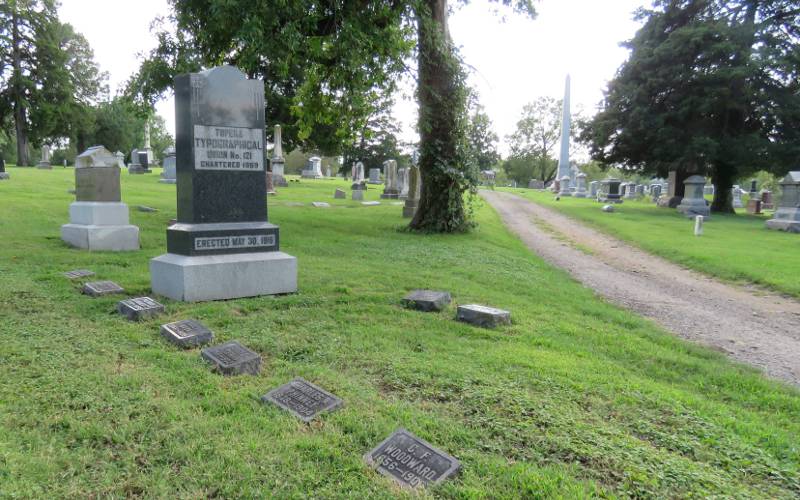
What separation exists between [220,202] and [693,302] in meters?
7.51

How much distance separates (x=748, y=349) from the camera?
5.84 metres

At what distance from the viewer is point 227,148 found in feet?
20.3

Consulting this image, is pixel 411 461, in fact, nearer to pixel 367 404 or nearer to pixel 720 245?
pixel 367 404

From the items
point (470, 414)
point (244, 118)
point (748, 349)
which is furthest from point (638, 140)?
point (470, 414)

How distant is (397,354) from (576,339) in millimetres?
2200

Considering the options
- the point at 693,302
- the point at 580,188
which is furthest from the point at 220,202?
the point at 580,188

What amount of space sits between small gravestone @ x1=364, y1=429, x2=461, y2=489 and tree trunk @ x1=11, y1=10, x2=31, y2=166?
49.0m

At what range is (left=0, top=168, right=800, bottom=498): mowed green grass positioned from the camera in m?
2.64

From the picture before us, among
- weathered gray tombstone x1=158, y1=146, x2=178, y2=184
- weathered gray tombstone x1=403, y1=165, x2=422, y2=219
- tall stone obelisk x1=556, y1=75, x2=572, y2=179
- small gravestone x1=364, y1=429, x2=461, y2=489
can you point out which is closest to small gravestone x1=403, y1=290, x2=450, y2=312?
small gravestone x1=364, y1=429, x2=461, y2=489

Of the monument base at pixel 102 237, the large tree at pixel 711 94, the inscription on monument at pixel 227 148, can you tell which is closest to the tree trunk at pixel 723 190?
the large tree at pixel 711 94

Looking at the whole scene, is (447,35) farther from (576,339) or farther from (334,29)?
(576,339)

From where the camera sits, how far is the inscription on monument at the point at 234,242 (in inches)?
236

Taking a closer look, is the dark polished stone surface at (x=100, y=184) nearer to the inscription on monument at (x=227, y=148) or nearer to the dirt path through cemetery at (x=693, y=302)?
the inscription on monument at (x=227, y=148)

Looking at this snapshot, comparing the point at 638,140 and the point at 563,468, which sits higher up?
the point at 638,140
